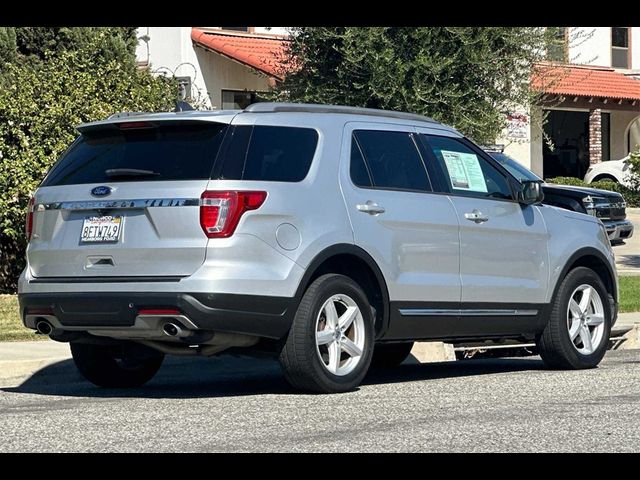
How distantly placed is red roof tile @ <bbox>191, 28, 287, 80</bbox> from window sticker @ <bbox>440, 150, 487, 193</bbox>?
59.8 feet

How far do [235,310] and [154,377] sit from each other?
9.00 ft

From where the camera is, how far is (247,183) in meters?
9.21

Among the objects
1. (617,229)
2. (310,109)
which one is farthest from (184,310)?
(617,229)

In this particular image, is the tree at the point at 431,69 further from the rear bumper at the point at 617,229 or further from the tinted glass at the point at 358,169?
the tinted glass at the point at 358,169

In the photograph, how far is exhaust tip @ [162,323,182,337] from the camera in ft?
29.8

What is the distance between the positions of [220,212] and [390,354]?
3.46m

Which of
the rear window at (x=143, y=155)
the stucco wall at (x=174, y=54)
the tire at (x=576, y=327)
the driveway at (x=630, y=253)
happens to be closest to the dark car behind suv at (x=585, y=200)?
the driveway at (x=630, y=253)

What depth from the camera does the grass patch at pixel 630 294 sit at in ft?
56.5

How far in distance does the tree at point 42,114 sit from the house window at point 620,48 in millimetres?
23106

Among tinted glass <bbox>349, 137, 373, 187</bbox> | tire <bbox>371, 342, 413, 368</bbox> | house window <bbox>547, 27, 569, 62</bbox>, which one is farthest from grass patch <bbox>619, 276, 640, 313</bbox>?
tinted glass <bbox>349, 137, 373, 187</bbox>

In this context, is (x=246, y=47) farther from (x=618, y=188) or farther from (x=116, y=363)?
(x=116, y=363)

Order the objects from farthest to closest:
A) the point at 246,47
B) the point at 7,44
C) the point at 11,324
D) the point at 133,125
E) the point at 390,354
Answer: the point at 246,47
the point at 7,44
the point at 11,324
the point at 390,354
the point at 133,125

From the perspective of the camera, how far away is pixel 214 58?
31.8 metres

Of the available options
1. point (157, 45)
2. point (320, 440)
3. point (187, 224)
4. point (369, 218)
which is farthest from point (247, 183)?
point (157, 45)
